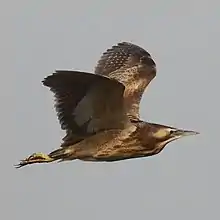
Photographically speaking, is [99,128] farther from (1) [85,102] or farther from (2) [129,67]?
(2) [129,67]

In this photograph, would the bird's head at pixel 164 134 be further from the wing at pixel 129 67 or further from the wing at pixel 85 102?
the wing at pixel 129 67

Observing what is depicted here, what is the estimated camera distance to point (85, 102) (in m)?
8.22

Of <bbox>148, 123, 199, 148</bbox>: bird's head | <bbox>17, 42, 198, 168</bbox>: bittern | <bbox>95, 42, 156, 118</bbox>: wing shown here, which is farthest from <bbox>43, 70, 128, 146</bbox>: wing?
<bbox>95, 42, 156, 118</bbox>: wing

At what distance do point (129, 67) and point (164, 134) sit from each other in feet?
7.09

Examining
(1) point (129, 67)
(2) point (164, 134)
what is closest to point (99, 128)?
(2) point (164, 134)

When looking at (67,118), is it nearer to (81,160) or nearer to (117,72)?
(81,160)

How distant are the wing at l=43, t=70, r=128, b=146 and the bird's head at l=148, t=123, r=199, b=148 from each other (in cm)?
40

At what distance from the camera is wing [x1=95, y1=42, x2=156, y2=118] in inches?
399

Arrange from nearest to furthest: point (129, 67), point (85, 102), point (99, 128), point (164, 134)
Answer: point (85, 102) < point (99, 128) < point (164, 134) < point (129, 67)

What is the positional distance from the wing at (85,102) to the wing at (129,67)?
1279 millimetres

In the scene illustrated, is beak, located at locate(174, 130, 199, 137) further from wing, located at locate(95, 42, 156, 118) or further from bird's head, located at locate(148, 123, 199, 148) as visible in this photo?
wing, located at locate(95, 42, 156, 118)

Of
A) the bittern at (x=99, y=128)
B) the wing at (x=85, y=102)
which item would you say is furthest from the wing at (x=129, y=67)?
the wing at (x=85, y=102)

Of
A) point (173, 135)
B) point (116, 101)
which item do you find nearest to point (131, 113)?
point (173, 135)

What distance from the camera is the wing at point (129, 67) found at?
399 inches
